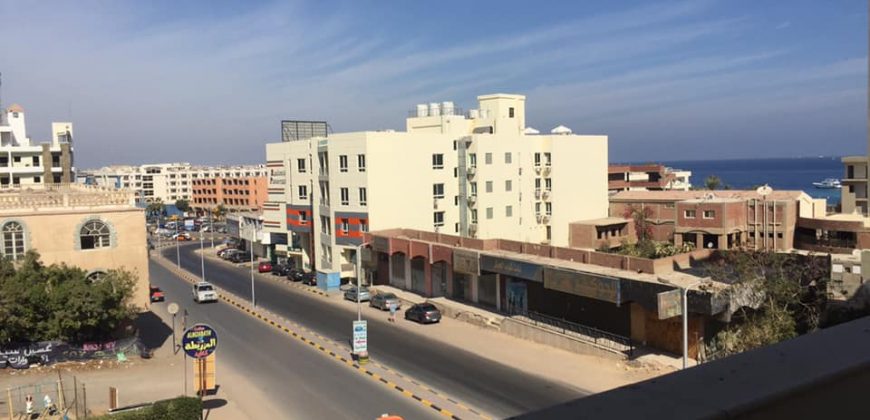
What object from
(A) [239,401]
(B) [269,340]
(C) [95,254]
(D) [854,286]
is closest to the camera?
(A) [239,401]

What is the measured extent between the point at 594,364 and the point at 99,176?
513 feet

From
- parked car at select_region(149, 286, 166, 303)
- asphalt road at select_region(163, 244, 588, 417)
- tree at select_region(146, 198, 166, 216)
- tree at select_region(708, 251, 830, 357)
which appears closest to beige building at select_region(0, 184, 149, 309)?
asphalt road at select_region(163, 244, 588, 417)

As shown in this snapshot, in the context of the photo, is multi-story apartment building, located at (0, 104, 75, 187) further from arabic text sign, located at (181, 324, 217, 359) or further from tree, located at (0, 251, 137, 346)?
arabic text sign, located at (181, 324, 217, 359)

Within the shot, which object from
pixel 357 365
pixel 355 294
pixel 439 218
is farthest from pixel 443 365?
pixel 439 218

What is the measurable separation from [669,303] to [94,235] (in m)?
24.4

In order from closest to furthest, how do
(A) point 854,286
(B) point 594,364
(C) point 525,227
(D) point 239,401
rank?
1. (D) point 239,401
2. (A) point 854,286
3. (B) point 594,364
4. (C) point 525,227

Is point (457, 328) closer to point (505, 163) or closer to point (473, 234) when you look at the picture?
point (473, 234)

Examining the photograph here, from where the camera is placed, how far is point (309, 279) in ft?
170

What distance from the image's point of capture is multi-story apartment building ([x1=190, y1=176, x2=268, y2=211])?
12338cm

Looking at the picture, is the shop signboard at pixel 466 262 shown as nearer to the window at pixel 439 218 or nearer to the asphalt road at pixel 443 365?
the asphalt road at pixel 443 365

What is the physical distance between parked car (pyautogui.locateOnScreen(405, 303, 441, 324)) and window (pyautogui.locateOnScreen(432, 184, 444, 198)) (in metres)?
14.7

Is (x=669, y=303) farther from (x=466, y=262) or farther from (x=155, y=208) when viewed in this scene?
(x=155, y=208)

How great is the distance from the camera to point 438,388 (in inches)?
976

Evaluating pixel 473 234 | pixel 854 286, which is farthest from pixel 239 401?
pixel 473 234
